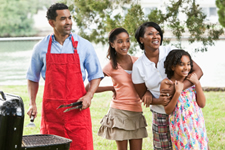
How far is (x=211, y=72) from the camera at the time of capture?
11.7 metres

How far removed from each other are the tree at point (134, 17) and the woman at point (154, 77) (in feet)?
9.22

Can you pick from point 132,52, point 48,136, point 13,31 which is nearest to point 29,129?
point 132,52

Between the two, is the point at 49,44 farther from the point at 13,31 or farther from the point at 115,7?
the point at 13,31

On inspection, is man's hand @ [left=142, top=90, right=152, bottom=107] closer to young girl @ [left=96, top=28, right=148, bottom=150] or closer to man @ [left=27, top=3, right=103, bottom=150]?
young girl @ [left=96, top=28, right=148, bottom=150]

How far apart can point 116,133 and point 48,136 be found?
3.16 feet

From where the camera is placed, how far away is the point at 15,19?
92.8 ft

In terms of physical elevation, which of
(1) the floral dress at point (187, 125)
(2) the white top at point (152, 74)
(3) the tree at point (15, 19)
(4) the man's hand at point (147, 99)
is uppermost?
(3) the tree at point (15, 19)

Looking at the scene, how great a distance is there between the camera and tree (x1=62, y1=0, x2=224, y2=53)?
18.6ft

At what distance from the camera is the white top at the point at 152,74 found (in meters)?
2.68

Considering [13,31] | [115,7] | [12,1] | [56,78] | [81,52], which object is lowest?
[56,78]

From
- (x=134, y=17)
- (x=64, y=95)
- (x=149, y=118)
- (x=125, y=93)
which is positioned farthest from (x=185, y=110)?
(x=134, y=17)

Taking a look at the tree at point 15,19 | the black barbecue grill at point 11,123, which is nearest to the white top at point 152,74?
the black barbecue grill at point 11,123

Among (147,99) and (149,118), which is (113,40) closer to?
(147,99)

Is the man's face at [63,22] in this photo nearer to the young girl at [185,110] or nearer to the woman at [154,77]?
the woman at [154,77]
